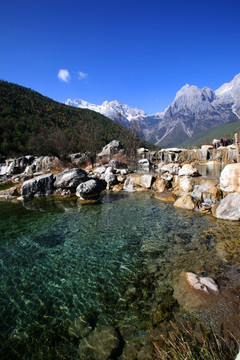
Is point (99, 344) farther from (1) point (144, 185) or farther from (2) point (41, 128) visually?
(2) point (41, 128)

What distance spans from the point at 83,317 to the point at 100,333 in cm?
68

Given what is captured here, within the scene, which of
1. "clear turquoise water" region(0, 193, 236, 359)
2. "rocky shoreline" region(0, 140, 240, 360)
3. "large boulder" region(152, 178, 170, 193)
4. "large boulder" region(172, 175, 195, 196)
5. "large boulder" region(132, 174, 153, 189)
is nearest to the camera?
"rocky shoreline" region(0, 140, 240, 360)

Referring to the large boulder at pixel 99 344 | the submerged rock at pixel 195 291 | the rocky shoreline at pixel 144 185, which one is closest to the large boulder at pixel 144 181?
the rocky shoreline at pixel 144 185

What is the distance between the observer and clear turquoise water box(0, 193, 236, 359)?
4191mm

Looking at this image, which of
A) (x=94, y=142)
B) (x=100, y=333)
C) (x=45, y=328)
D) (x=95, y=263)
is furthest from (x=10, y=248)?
(x=94, y=142)

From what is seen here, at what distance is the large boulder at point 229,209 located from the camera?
31.1 feet

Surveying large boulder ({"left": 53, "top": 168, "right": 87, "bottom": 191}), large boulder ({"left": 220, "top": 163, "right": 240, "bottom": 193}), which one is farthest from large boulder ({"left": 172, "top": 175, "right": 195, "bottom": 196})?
large boulder ({"left": 53, "top": 168, "right": 87, "bottom": 191})

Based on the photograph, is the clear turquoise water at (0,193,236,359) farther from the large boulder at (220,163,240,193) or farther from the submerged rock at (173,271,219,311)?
the large boulder at (220,163,240,193)

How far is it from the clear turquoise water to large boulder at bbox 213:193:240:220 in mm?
862

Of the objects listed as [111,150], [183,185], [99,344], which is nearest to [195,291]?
[99,344]

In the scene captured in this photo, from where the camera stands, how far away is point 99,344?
12.1ft

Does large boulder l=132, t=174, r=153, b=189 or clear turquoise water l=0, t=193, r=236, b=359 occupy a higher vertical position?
large boulder l=132, t=174, r=153, b=189

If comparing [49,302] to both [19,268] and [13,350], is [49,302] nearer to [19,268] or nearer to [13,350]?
[13,350]

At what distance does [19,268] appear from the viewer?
6492 millimetres
